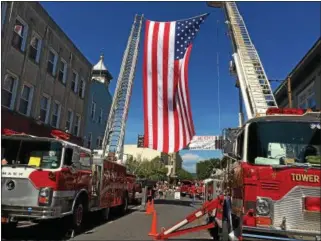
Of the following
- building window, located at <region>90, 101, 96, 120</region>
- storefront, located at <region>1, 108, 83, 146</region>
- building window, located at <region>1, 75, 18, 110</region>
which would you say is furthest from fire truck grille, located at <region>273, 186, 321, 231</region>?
building window, located at <region>90, 101, 96, 120</region>

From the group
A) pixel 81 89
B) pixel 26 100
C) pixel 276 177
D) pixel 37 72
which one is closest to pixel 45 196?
pixel 276 177

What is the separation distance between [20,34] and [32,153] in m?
10.0

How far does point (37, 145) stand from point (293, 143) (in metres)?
6.12

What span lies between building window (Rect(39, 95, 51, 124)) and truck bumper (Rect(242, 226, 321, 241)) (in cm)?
1632

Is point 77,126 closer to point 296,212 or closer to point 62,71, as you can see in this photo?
point 62,71

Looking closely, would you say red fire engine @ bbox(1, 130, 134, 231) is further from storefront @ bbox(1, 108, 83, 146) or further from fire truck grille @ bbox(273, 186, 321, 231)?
storefront @ bbox(1, 108, 83, 146)

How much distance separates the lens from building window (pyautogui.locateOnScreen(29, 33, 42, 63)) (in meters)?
19.0

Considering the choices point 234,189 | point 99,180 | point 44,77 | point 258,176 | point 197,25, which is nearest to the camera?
point 258,176

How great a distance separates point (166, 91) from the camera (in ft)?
44.8

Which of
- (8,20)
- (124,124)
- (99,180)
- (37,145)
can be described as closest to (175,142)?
(99,180)

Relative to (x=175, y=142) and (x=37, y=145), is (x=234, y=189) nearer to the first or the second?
(x=37, y=145)

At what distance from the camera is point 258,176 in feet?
20.6

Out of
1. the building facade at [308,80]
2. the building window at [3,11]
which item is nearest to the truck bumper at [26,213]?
the building window at [3,11]

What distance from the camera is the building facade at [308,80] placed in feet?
68.7
